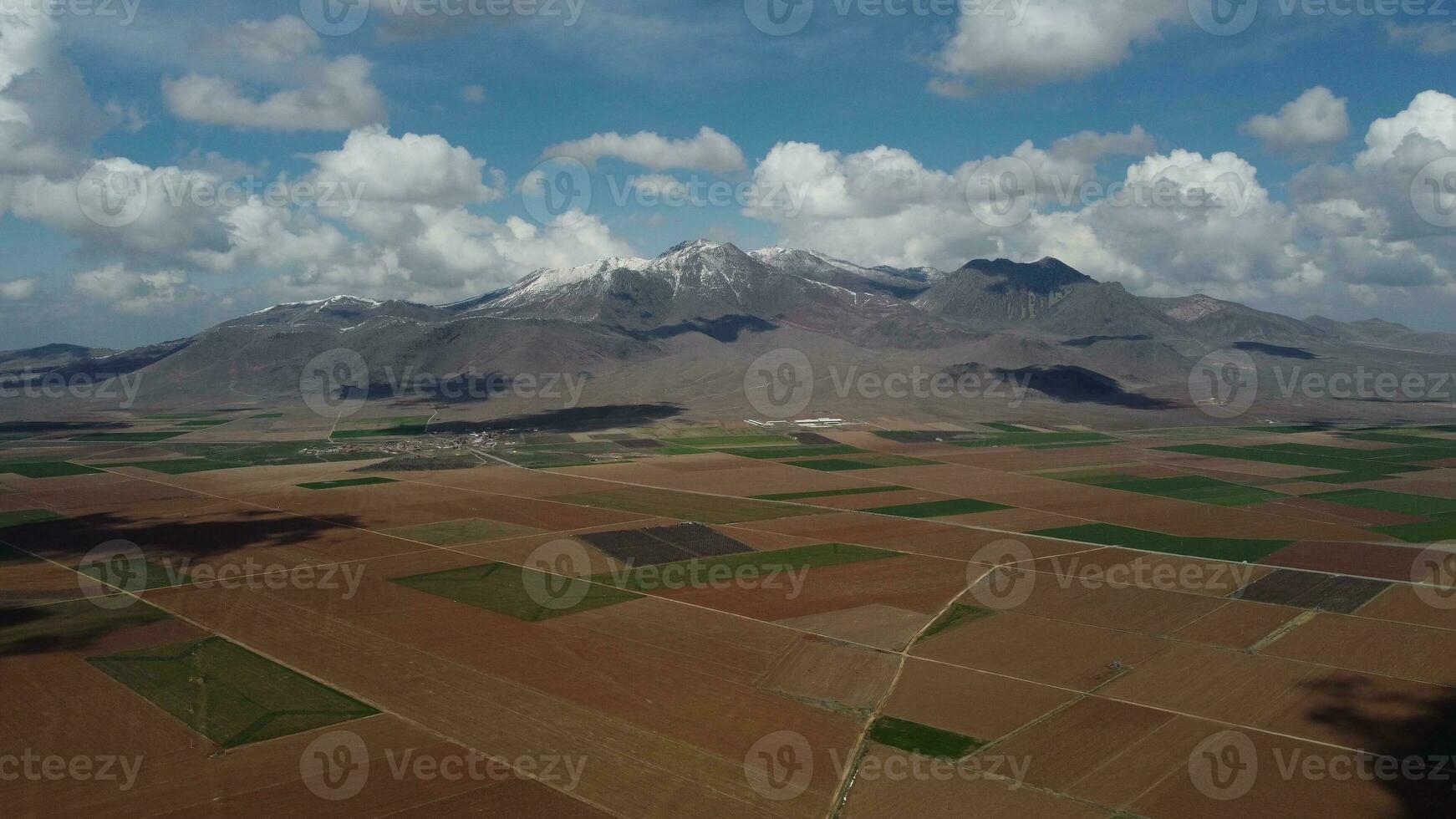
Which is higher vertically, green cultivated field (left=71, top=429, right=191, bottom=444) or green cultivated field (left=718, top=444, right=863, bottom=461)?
green cultivated field (left=71, top=429, right=191, bottom=444)

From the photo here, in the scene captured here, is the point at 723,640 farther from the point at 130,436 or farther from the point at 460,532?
the point at 130,436

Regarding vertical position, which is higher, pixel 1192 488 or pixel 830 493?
pixel 830 493

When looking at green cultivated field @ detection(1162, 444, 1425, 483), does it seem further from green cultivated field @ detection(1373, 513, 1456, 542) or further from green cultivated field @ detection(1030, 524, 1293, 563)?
green cultivated field @ detection(1030, 524, 1293, 563)

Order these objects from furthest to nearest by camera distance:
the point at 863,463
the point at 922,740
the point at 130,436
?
the point at 130,436 → the point at 863,463 → the point at 922,740

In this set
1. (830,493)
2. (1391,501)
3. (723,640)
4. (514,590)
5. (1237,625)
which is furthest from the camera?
(830,493)

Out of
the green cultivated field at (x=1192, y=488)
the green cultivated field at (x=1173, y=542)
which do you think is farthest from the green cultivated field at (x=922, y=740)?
the green cultivated field at (x=1192, y=488)

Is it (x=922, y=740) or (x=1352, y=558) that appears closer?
(x=922, y=740)

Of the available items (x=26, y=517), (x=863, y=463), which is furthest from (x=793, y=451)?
(x=26, y=517)

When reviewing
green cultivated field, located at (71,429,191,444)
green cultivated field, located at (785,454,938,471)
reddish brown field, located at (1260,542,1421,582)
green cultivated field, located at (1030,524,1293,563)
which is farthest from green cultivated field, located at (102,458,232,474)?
reddish brown field, located at (1260,542,1421,582)
